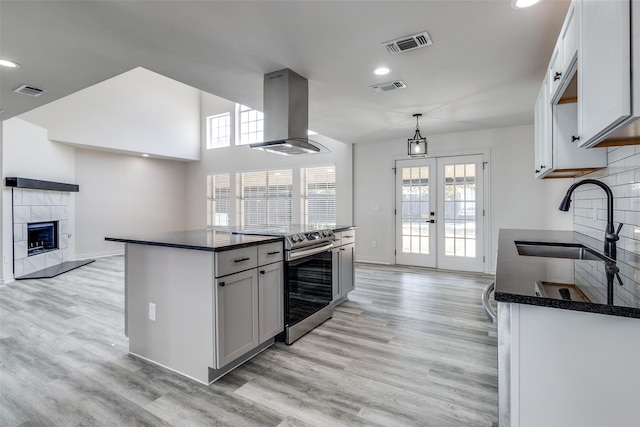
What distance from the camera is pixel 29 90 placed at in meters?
3.26

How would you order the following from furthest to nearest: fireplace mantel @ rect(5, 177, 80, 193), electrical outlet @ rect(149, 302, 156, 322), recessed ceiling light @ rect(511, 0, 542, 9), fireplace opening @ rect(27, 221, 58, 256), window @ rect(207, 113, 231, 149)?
window @ rect(207, 113, 231, 149) → fireplace opening @ rect(27, 221, 58, 256) → fireplace mantel @ rect(5, 177, 80, 193) → electrical outlet @ rect(149, 302, 156, 322) → recessed ceiling light @ rect(511, 0, 542, 9)

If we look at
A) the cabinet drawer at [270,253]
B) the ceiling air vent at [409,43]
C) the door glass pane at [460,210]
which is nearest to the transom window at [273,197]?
the door glass pane at [460,210]

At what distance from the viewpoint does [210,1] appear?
1925 mm

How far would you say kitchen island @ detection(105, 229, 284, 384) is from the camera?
2.11 m

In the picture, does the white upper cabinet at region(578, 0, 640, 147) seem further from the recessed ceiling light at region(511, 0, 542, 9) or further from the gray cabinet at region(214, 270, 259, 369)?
the gray cabinet at region(214, 270, 259, 369)

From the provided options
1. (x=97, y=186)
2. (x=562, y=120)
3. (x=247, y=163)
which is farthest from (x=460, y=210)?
(x=97, y=186)

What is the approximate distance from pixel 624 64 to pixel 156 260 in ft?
8.87

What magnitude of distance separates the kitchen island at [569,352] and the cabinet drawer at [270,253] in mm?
1760

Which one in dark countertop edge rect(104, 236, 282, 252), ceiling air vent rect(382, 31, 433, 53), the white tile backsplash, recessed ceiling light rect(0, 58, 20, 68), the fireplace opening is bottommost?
the fireplace opening

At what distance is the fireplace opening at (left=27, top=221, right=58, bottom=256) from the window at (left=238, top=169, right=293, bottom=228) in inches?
147

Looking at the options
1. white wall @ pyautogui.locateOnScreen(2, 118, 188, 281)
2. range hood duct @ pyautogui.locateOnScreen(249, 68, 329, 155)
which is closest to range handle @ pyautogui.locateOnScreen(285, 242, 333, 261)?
range hood duct @ pyautogui.locateOnScreen(249, 68, 329, 155)

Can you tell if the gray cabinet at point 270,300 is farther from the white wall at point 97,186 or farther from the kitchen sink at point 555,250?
the white wall at point 97,186

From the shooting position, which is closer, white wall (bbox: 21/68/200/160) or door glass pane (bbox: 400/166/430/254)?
door glass pane (bbox: 400/166/430/254)

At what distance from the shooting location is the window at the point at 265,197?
727 centimetres
